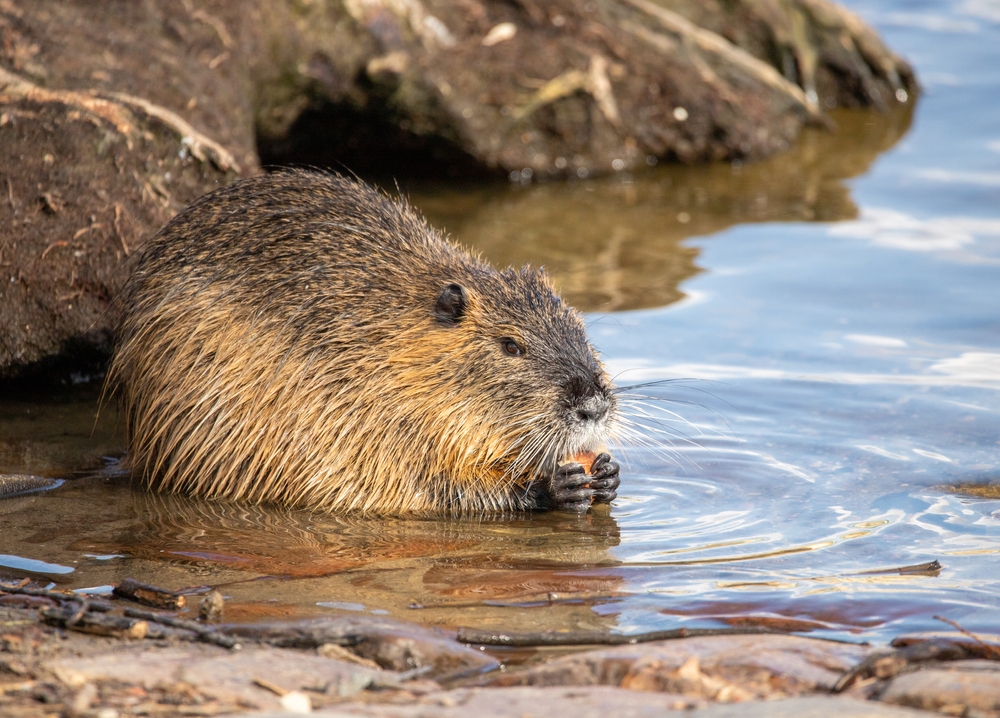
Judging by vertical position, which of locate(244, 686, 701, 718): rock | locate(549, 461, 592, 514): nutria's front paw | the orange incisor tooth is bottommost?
locate(244, 686, 701, 718): rock

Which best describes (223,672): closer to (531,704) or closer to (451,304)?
(531,704)

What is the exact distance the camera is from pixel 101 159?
209 inches

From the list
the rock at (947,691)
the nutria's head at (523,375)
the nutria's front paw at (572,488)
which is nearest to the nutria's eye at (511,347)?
the nutria's head at (523,375)

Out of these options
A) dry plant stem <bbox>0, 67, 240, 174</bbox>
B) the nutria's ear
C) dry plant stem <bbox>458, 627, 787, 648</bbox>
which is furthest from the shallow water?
dry plant stem <bbox>0, 67, 240, 174</bbox>

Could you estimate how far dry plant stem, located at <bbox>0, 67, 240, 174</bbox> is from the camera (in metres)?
5.37

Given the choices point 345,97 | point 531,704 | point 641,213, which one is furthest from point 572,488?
point 345,97

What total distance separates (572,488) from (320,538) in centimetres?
91

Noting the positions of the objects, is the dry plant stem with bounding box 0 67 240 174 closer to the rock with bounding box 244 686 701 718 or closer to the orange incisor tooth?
the orange incisor tooth

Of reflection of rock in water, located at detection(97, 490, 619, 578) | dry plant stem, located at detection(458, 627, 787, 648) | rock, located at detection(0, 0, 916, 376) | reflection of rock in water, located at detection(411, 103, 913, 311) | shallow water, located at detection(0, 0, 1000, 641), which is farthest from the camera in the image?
reflection of rock in water, located at detection(411, 103, 913, 311)

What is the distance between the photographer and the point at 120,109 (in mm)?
5473

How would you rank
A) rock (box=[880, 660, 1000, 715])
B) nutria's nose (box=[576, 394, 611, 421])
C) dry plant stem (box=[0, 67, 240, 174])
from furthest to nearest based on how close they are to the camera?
dry plant stem (box=[0, 67, 240, 174]), nutria's nose (box=[576, 394, 611, 421]), rock (box=[880, 660, 1000, 715])

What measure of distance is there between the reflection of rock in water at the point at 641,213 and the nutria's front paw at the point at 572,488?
2.09m

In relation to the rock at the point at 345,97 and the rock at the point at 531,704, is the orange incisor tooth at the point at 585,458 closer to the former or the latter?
the rock at the point at 531,704

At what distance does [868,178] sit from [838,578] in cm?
532
